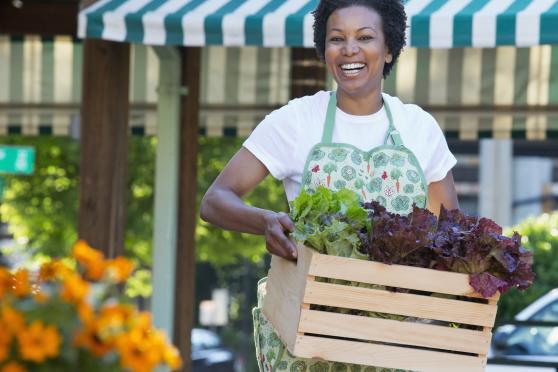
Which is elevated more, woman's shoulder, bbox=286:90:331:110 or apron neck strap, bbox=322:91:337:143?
woman's shoulder, bbox=286:90:331:110

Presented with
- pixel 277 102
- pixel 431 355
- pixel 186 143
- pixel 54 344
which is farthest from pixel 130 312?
pixel 277 102

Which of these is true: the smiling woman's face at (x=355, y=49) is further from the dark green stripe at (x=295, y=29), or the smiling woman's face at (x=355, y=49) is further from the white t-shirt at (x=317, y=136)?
the dark green stripe at (x=295, y=29)

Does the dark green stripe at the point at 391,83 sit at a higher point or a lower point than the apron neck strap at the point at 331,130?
higher

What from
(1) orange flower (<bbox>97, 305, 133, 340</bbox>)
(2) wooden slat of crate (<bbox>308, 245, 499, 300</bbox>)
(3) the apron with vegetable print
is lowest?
(2) wooden slat of crate (<bbox>308, 245, 499, 300</bbox>)

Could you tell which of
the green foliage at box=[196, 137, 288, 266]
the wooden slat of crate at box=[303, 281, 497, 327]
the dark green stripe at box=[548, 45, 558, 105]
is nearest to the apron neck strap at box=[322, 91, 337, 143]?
the wooden slat of crate at box=[303, 281, 497, 327]

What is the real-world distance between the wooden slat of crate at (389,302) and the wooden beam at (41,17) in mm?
6518

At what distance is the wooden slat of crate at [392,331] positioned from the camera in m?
2.86

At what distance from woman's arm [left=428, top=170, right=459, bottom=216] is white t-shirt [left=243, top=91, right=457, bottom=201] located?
4 cm

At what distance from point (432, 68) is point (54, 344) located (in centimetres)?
741

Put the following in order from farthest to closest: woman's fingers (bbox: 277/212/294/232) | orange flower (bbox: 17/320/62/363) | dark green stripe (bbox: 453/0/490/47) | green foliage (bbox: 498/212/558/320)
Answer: green foliage (bbox: 498/212/558/320), dark green stripe (bbox: 453/0/490/47), woman's fingers (bbox: 277/212/294/232), orange flower (bbox: 17/320/62/363)

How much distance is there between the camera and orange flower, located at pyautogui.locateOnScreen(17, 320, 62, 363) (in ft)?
5.49

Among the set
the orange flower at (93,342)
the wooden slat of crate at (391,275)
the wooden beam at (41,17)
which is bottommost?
the wooden slat of crate at (391,275)

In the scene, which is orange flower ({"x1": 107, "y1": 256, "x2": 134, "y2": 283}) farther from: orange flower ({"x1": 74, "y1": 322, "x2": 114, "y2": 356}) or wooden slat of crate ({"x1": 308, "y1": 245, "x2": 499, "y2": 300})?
wooden slat of crate ({"x1": 308, "y1": 245, "x2": 499, "y2": 300})

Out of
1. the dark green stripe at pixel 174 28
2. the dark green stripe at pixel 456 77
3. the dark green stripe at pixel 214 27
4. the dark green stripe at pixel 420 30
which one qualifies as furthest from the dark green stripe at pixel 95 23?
the dark green stripe at pixel 456 77
